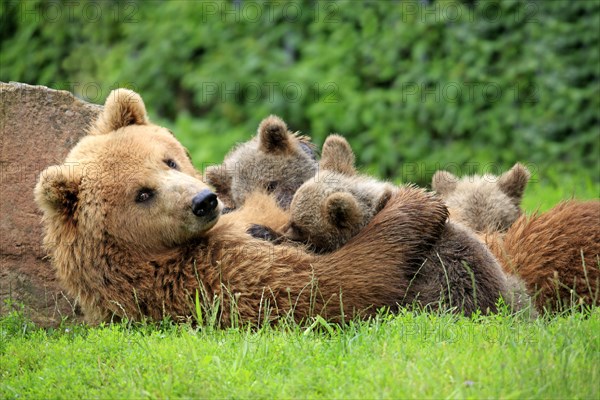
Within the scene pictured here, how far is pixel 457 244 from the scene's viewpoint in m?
6.32

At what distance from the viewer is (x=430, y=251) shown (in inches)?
249

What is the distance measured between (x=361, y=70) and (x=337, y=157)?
6.16m

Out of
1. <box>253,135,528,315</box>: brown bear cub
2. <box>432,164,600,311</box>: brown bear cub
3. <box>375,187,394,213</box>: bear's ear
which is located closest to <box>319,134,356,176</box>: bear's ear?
<box>253,135,528,315</box>: brown bear cub

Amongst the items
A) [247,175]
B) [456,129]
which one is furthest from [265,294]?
[456,129]

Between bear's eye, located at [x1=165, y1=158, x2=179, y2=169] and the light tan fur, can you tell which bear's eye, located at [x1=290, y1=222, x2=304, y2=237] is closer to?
the light tan fur

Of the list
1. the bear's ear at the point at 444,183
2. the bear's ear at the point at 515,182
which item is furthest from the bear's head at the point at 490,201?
the bear's ear at the point at 444,183

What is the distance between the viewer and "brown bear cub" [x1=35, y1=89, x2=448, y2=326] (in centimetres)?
586

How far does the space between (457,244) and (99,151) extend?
252cm

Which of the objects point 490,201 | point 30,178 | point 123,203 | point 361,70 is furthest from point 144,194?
point 361,70

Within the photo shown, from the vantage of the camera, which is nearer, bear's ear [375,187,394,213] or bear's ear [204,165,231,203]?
bear's ear [375,187,394,213]

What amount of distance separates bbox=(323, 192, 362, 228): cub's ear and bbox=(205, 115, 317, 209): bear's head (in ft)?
4.23

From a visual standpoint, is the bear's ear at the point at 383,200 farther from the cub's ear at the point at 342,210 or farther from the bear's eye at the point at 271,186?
the bear's eye at the point at 271,186

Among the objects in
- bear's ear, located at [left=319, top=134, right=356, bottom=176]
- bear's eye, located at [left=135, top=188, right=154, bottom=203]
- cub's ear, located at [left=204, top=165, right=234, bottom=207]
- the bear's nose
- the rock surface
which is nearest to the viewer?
the bear's nose

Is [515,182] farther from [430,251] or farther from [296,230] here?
[296,230]
